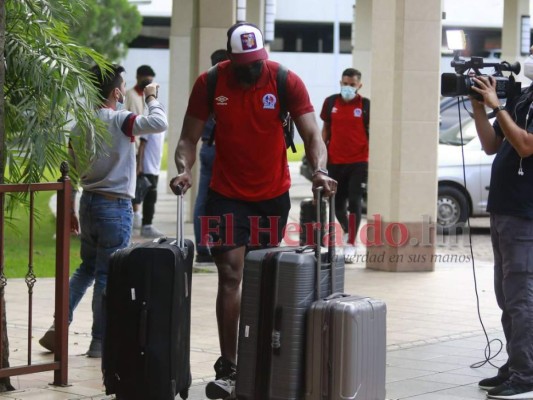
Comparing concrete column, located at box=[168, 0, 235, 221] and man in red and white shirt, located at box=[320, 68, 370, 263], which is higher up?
concrete column, located at box=[168, 0, 235, 221]

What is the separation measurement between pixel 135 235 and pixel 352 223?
128 inches

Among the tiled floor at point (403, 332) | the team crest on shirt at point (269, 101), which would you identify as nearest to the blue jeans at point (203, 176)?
the tiled floor at point (403, 332)

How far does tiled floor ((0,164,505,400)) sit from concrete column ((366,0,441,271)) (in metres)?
0.36

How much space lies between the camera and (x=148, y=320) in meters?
6.05

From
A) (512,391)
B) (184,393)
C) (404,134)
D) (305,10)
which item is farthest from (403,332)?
(305,10)

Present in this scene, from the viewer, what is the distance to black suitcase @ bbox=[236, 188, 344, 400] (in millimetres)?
5785

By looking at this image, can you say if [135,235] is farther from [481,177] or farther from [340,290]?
[340,290]

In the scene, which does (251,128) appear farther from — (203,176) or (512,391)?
(203,176)

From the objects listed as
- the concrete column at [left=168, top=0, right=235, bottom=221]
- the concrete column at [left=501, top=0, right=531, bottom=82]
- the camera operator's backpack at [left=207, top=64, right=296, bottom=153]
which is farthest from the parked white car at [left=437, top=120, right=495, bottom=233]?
the camera operator's backpack at [left=207, top=64, right=296, bottom=153]

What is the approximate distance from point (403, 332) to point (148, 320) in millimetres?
3354

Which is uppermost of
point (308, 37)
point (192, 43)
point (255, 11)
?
point (308, 37)

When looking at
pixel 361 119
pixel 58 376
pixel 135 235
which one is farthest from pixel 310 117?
pixel 135 235

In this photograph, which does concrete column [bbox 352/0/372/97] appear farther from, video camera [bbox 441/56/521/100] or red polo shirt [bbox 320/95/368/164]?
video camera [bbox 441/56/521/100]

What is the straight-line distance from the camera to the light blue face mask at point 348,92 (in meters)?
13.3
